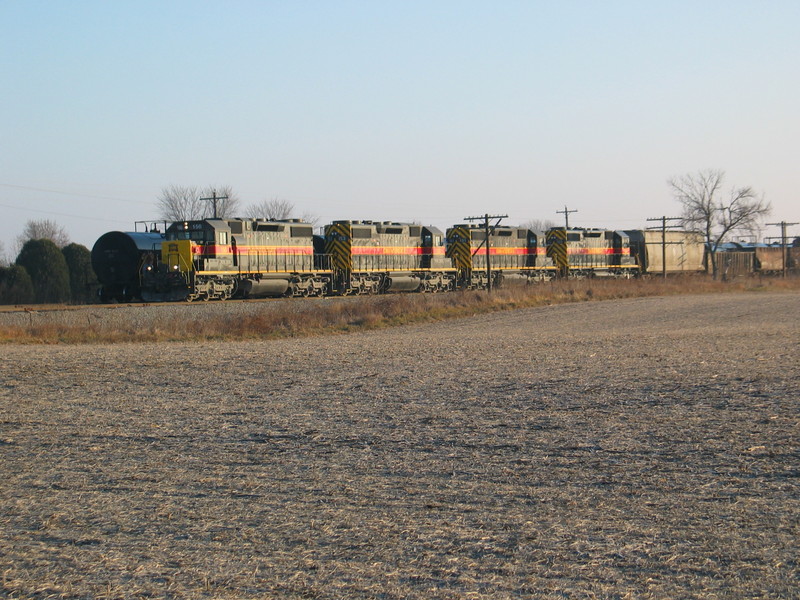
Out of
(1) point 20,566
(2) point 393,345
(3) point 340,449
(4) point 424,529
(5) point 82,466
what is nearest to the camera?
(1) point 20,566

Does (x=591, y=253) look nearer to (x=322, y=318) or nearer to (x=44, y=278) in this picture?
(x=44, y=278)

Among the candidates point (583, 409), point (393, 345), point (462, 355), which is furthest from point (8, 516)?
point (393, 345)

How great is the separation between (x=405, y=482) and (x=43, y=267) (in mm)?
35841

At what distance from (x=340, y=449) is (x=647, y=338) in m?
12.4

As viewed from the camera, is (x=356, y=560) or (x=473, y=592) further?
(x=356, y=560)

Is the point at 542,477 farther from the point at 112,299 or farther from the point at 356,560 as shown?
the point at 112,299

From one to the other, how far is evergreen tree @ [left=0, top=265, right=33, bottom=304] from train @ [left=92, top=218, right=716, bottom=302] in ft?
16.6

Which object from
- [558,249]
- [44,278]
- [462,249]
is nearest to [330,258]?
[462,249]

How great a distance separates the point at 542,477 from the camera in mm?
5957

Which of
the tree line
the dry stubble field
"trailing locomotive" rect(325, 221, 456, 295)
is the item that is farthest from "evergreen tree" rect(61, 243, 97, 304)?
the dry stubble field

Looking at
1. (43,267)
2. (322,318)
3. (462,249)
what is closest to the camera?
(322,318)

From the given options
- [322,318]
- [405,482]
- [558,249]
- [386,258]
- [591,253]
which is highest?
[558,249]

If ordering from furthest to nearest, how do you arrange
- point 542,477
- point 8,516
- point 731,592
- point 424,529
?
point 542,477 < point 8,516 < point 424,529 < point 731,592

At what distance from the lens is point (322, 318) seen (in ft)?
78.9
